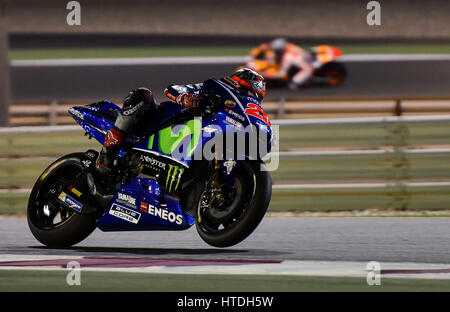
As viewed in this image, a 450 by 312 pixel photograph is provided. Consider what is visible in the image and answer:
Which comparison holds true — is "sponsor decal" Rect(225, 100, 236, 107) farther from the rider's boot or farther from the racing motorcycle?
the racing motorcycle

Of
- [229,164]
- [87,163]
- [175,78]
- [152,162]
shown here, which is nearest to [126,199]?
[152,162]

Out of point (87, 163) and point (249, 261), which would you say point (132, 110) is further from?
point (249, 261)

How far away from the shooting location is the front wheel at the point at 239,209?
6402mm

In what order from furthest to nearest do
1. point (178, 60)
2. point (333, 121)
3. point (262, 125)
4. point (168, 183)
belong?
point (178, 60) → point (333, 121) → point (168, 183) → point (262, 125)

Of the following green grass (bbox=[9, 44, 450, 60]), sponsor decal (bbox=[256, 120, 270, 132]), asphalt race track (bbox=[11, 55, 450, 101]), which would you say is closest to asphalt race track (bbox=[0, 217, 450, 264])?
sponsor decal (bbox=[256, 120, 270, 132])

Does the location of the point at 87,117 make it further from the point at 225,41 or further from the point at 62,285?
the point at 225,41

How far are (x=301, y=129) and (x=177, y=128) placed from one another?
307 cm

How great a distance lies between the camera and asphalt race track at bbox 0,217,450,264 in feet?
22.2

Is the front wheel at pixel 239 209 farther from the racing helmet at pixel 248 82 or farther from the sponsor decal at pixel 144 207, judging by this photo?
the racing helmet at pixel 248 82

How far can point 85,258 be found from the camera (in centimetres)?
673

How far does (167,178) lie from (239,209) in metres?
0.66

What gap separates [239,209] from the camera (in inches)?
256

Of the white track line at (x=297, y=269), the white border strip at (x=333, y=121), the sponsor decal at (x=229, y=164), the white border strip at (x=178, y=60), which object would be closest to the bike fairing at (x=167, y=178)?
the sponsor decal at (x=229, y=164)

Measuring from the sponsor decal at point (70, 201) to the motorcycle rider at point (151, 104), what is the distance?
31cm
